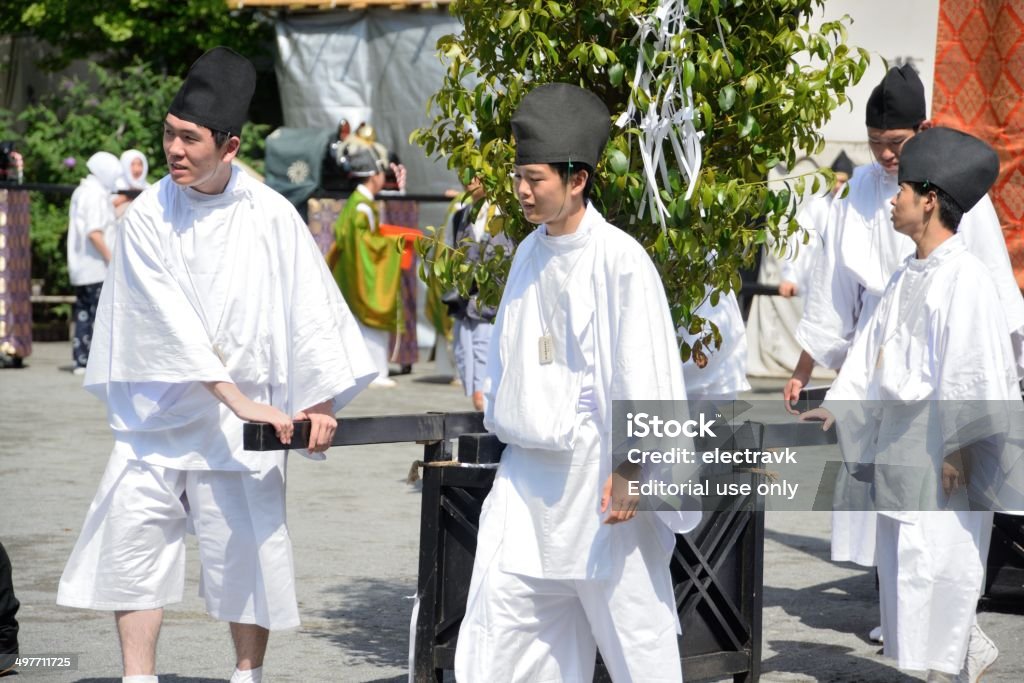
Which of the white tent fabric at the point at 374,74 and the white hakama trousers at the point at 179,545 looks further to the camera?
the white tent fabric at the point at 374,74

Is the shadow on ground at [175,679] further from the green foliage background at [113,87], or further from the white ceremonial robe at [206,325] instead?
the green foliage background at [113,87]

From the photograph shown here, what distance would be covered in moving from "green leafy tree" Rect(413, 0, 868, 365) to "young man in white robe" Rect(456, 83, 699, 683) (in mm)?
634

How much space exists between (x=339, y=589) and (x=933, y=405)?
2594 millimetres

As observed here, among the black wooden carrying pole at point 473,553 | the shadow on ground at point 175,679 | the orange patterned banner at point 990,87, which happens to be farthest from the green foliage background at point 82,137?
the black wooden carrying pole at point 473,553

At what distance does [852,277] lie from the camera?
20.7 feet

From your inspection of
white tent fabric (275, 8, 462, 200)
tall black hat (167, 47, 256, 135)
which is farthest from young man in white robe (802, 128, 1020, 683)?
white tent fabric (275, 8, 462, 200)

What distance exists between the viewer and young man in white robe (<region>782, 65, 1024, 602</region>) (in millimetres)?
6043

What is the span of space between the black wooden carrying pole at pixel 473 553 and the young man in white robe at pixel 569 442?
0.62m

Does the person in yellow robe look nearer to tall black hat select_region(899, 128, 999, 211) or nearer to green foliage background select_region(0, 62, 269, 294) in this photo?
green foliage background select_region(0, 62, 269, 294)

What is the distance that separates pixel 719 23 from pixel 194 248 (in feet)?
5.26

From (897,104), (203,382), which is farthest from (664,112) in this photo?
(897,104)

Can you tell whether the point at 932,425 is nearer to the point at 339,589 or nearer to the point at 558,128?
the point at 558,128

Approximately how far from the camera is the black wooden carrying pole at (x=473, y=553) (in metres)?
4.55

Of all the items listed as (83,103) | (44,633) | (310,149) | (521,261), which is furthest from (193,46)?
(521,261)
